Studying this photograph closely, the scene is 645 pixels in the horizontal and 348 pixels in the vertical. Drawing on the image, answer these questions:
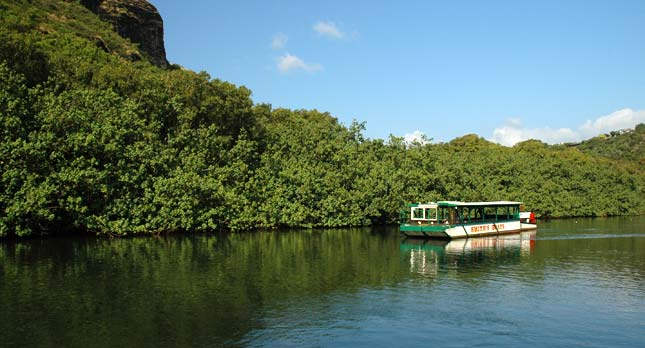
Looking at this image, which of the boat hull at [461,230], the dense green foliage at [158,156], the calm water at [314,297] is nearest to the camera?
the calm water at [314,297]

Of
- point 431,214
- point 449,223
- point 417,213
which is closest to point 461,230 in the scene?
point 449,223

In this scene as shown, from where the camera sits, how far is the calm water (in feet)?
61.2

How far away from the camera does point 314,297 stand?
80.4 ft

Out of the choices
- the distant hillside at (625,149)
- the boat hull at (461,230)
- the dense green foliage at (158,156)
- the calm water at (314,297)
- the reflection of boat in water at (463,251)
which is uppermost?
the distant hillside at (625,149)

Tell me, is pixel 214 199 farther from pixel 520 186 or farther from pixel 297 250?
pixel 520 186

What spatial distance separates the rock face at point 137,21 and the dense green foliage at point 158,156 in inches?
408

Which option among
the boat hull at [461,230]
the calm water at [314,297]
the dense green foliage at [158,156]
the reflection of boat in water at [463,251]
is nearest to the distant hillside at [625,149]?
the dense green foliage at [158,156]

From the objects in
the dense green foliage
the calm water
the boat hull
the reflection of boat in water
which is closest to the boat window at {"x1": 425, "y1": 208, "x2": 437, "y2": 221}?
the boat hull

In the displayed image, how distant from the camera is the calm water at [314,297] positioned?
18.7 meters

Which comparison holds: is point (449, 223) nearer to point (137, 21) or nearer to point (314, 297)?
point (314, 297)

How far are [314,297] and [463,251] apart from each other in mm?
23217

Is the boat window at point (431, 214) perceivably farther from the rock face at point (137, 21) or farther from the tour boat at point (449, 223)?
the rock face at point (137, 21)

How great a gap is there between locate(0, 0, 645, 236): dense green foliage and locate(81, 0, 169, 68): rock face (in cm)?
1035

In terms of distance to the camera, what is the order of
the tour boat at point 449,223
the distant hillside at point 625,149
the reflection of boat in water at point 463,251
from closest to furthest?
the reflection of boat in water at point 463,251 → the tour boat at point 449,223 → the distant hillside at point 625,149
